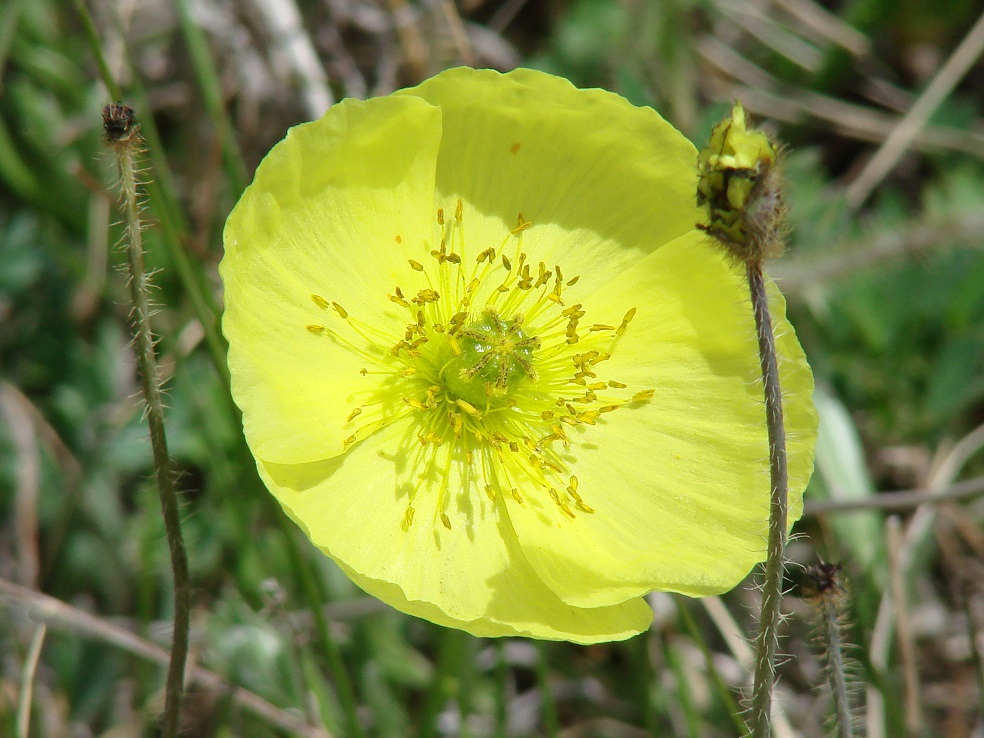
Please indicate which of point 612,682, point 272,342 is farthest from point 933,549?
point 272,342

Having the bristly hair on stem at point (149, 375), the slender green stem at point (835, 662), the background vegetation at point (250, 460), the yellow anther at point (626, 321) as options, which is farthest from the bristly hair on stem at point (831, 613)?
the bristly hair on stem at point (149, 375)

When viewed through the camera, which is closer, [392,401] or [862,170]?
[392,401]

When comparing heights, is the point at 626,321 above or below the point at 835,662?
above

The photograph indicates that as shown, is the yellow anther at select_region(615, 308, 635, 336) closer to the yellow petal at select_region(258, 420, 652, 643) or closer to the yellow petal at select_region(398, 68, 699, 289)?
the yellow petal at select_region(398, 68, 699, 289)

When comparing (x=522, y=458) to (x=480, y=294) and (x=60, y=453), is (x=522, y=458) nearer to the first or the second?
(x=480, y=294)

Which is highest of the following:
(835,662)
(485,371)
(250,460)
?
(485,371)

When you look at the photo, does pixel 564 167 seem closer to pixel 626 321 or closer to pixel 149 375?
pixel 626 321

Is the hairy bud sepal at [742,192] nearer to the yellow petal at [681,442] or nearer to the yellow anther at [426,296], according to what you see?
the yellow petal at [681,442]

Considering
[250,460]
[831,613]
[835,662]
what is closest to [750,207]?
[831,613]
